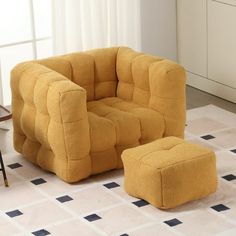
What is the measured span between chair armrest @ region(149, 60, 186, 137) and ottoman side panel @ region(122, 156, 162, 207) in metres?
0.70

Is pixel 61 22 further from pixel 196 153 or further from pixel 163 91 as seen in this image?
pixel 196 153

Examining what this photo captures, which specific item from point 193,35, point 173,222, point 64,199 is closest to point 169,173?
point 173,222

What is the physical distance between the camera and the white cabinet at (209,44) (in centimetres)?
672

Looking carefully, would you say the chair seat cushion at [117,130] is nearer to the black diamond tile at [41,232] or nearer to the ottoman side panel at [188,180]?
the ottoman side panel at [188,180]

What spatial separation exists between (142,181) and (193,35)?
2600 millimetres

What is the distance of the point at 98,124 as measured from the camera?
527 cm

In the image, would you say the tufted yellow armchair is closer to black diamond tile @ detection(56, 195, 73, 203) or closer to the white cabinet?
black diamond tile @ detection(56, 195, 73, 203)

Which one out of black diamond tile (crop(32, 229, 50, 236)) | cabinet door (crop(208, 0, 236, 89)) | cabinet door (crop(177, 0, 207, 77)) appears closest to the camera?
black diamond tile (crop(32, 229, 50, 236))

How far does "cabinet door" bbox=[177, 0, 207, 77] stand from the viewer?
7004 mm

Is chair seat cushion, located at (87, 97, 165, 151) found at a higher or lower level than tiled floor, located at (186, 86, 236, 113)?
higher

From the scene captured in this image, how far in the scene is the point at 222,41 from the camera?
22.3ft

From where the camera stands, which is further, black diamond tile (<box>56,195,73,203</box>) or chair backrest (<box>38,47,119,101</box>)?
chair backrest (<box>38,47,119,101</box>)

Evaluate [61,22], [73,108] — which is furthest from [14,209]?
[61,22]

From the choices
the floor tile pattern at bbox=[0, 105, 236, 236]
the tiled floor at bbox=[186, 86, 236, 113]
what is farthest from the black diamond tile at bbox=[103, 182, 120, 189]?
the tiled floor at bbox=[186, 86, 236, 113]
